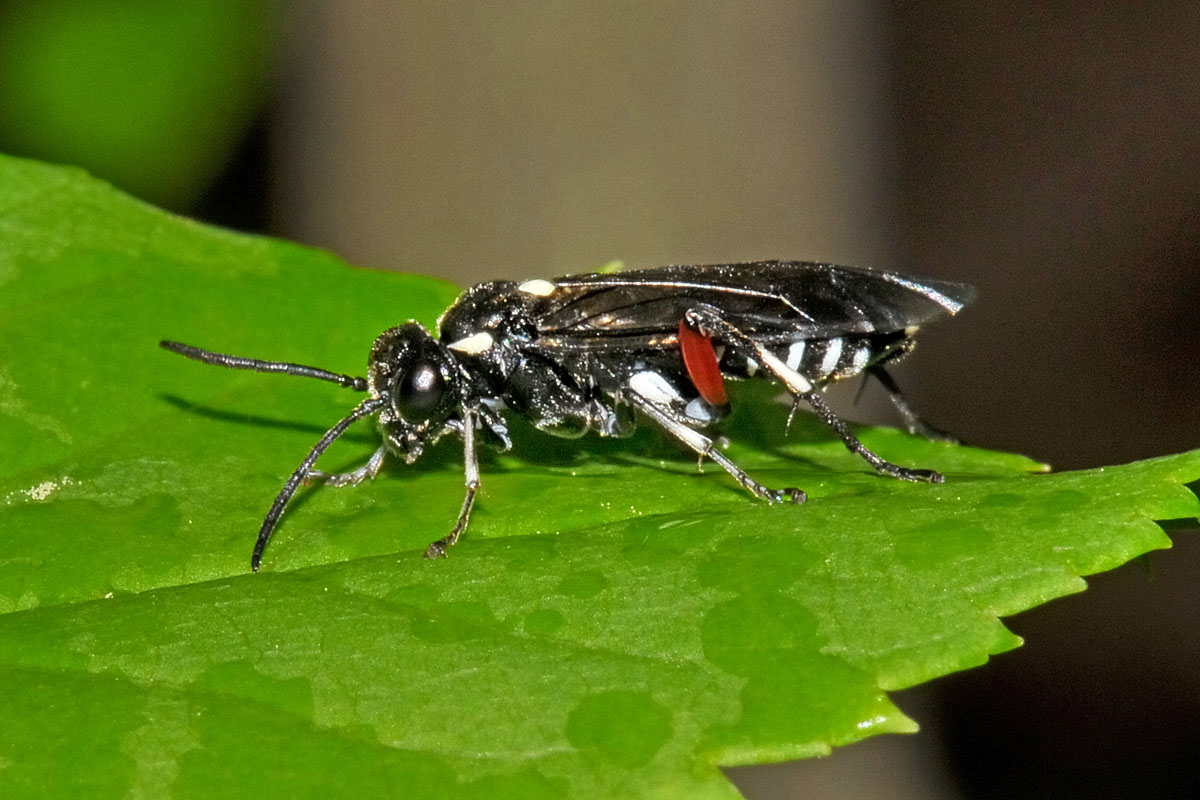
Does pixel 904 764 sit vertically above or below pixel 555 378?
below

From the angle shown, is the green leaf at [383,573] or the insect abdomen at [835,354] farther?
the insect abdomen at [835,354]

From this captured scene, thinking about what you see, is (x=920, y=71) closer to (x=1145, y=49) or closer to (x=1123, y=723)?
(x=1145, y=49)

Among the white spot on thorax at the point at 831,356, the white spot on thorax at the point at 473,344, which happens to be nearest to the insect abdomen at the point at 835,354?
the white spot on thorax at the point at 831,356

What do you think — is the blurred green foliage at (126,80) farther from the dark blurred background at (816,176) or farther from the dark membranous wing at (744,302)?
the dark membranous wing at (744,302)

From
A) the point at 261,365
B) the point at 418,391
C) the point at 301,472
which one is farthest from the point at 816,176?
the point at 301,472

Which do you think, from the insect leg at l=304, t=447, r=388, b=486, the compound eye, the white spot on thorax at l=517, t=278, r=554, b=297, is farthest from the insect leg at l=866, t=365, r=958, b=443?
the insect leg at l=304, t=447, r=388, b=486

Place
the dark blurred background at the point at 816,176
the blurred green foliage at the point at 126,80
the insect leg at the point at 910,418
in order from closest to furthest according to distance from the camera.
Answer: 1. the insect leg at the point at 910,418
2. the dark blurred background at the point at 816,176
3. the blurred green foliage at the point at 126,80

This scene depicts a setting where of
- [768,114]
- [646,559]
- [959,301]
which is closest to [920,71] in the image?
[768,114]
